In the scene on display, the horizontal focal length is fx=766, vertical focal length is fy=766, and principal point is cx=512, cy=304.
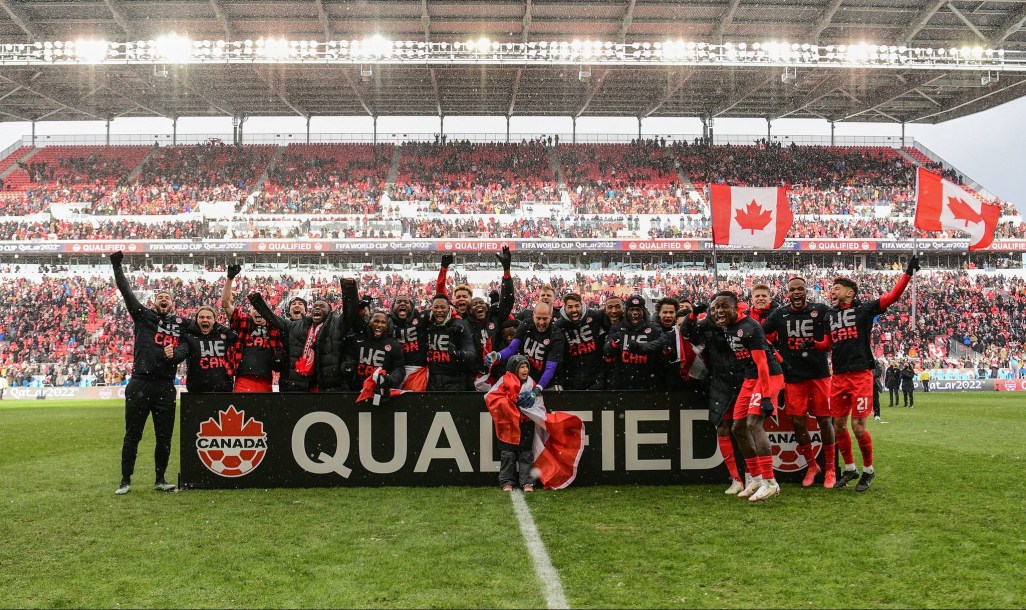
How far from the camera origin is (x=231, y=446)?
790 centimetres

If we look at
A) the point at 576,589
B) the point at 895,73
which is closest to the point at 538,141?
the point at 895,73

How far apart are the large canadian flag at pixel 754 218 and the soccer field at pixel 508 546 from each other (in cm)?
680

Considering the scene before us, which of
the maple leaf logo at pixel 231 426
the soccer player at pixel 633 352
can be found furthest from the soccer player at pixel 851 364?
the maple leaf logo at pixel 231 426

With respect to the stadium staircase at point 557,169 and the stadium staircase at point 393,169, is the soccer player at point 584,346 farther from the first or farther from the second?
the stadium staircase at point 393,169

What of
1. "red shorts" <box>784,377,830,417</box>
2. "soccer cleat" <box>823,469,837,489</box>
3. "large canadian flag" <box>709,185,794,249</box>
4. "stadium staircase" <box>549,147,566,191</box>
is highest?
"stadium staircase" <box>549,147,566,191</box>

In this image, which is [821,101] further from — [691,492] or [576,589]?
[576,589]

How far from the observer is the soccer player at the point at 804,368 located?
7.73 meters

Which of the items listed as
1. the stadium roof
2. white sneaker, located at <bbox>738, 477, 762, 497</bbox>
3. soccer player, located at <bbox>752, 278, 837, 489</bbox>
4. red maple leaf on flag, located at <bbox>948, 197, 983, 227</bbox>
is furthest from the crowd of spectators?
white sneaker, located at <bbox>738, 477, 762, 497</bbox>

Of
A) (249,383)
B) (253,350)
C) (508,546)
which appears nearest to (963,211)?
(253,350)

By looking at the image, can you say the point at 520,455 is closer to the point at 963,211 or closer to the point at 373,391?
the point at 373,391

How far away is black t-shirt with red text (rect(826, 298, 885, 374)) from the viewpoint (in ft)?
25.3

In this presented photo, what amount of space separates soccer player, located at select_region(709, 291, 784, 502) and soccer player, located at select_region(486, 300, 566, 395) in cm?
173

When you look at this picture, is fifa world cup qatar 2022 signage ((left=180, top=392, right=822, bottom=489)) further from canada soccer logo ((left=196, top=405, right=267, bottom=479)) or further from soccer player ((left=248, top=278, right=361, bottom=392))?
soccer player ((left=248, top=278, right=361, bottom=392))

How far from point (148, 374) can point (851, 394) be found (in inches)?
280
